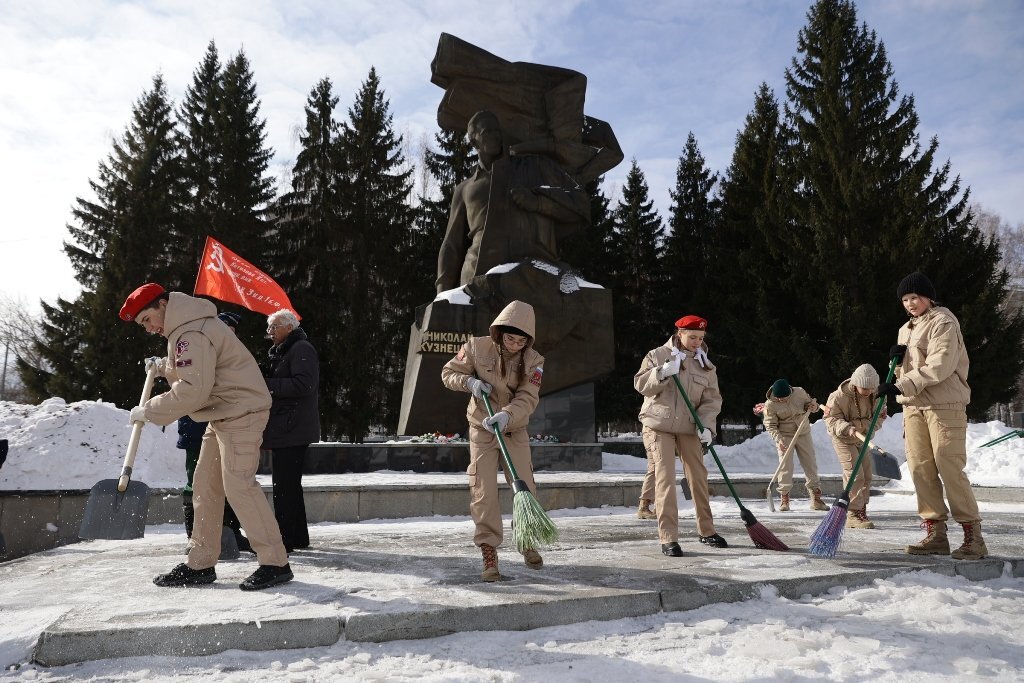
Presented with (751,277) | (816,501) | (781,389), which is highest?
(751,277)

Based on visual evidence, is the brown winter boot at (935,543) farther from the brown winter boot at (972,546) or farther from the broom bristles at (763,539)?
the broom bristles at (763,539)

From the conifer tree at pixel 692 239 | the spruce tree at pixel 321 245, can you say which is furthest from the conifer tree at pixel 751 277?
the spruce tree at pixel 321 245

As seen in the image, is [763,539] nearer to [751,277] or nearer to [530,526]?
[530,526]

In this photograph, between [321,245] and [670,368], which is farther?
[321,245]

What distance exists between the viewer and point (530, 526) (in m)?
4.08

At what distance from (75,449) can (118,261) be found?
1765 cm

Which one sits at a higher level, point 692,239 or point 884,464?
point 692,239

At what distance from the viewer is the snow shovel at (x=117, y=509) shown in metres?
4.02

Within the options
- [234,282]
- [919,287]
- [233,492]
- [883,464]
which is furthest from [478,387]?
[234,282]

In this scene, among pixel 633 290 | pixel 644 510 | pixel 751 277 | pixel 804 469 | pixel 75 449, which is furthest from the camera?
pixel 633 290

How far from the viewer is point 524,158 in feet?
45.2

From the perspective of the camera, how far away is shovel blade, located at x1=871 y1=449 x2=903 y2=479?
23.8 ft

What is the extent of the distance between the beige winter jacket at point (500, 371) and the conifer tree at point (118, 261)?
21206 mm

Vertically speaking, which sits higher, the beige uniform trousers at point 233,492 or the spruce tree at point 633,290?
the spruce tree at point 633,290
